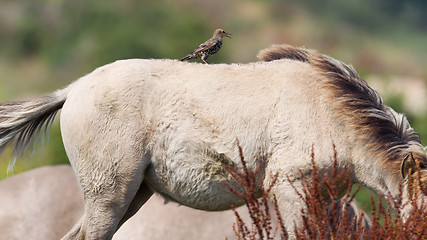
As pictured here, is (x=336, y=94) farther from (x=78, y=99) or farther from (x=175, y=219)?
(x=175, y=219)

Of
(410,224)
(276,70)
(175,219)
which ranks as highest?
(276,70)

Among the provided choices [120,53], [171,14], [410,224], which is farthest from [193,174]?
[171,14]

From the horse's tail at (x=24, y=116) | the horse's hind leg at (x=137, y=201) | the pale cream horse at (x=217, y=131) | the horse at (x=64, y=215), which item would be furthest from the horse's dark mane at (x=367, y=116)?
the horse's tail at (x=24, y=116)

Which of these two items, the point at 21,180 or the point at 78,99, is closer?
the point at 78,99

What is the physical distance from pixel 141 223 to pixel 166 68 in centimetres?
165

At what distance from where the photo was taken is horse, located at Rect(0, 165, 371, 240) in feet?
18.4

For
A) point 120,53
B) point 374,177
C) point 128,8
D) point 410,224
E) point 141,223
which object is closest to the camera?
point 410,224

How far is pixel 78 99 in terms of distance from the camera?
440 centimetres

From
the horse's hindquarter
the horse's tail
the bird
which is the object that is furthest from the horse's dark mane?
the horse's tail

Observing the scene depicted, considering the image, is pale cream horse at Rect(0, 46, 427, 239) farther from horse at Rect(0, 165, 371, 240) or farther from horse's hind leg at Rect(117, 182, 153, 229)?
horse at Rect(0, 165, 371, 240)

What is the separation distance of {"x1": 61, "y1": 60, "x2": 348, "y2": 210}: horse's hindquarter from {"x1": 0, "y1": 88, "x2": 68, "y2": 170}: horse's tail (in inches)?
8.0

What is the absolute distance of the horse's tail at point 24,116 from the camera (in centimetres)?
461

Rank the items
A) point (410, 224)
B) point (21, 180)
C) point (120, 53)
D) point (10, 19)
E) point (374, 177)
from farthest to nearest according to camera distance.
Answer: point (10, 19), point (120, 53), point (21, 180), point (374, 177), point (410, 224)

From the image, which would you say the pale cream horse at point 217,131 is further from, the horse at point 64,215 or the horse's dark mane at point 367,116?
the horse at point 64,215
